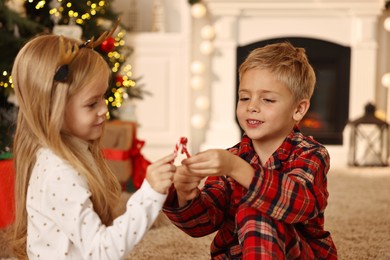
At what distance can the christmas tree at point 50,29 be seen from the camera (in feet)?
8.13

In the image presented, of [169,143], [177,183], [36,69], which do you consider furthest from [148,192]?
[169,143]

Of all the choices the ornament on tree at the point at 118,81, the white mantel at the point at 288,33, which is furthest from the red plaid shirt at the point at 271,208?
the white mantel at the point at 288,33

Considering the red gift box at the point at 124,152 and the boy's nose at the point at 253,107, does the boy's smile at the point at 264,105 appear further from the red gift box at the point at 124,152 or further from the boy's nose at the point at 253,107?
the red gift box at the point at 124,152

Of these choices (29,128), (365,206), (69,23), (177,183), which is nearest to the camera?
(29,128)

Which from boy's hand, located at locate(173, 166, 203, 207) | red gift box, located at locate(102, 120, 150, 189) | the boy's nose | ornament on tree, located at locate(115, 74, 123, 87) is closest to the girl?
boy's hand, located at locate(173, 166, 203, 207)

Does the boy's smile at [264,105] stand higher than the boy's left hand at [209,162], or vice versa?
the boy's smile at [264,105]

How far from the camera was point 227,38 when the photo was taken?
4.28m

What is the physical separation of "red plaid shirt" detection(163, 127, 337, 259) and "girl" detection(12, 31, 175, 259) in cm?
21

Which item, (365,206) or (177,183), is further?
(365,206)

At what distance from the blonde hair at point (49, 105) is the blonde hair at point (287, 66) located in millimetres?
373

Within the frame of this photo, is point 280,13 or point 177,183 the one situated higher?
point 280,13

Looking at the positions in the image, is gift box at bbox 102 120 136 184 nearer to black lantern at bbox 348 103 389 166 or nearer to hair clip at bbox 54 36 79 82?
hair clip at bbox 54 36 79 82

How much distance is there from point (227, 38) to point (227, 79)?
30cm

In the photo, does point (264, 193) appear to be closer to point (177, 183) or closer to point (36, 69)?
point (177, 183)
